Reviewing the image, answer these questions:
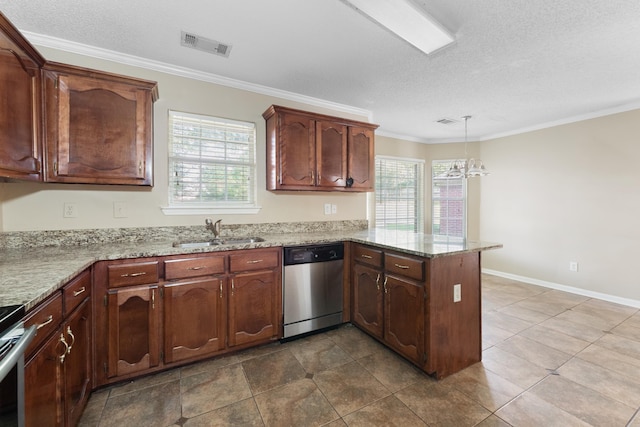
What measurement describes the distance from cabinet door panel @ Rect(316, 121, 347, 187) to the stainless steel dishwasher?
2.56ft

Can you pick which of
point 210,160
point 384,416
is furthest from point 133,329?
point 384,416

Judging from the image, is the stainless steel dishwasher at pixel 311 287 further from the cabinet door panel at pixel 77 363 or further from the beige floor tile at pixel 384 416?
the cabinet door panel at pixel 77 363

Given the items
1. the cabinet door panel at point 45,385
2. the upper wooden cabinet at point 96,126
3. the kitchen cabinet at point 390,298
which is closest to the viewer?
the cabinet door panel at point 45,385

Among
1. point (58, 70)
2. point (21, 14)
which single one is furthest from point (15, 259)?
point (21, 14)

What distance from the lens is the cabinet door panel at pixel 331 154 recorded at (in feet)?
9.62

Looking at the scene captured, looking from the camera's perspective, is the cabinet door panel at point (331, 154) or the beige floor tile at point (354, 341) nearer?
the beige floor tile at point (354, 341)

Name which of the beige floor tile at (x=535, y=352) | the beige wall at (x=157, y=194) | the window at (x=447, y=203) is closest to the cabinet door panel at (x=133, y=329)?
the beige wall at (x=157, y=194)

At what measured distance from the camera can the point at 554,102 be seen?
3.35 metres

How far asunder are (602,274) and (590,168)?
144cm

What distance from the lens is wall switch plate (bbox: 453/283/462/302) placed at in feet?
6.61

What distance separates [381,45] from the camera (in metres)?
2.18

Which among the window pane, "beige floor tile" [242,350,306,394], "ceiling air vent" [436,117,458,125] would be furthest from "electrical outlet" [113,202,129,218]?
"ceiling air vent" [436,117,458,125]

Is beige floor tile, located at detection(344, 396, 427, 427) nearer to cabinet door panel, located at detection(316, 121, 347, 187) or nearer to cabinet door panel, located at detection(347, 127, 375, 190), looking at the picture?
cabinet door panel, located at detection(316, 121, 347, 187)

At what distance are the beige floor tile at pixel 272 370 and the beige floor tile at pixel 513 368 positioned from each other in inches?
59.1
